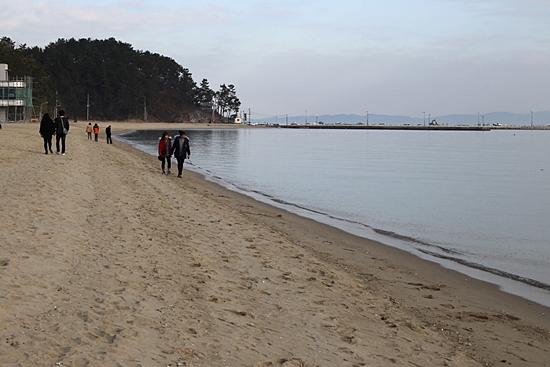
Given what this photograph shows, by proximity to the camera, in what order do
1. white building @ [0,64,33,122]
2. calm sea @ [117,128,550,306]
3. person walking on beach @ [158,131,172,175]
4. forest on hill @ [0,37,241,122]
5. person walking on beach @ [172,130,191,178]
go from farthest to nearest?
forest on hill @ [0,37,241,122] < white building @ [0,64,33,122] < person walking on beach @ [158,131,172,175] < person walking on beach @ [172,130,191,178] < calm sea @ [117,128,550,306]

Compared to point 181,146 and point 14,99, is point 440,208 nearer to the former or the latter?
point 181,146

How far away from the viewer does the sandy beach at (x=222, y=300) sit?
520 cm

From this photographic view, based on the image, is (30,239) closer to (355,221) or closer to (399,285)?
(399,285)

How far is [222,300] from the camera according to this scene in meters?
6.71

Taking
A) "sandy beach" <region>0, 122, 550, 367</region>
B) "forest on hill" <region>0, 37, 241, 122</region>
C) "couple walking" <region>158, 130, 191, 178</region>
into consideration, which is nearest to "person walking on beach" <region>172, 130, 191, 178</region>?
"couple walking" <region>158, 130, 191, 178</region>

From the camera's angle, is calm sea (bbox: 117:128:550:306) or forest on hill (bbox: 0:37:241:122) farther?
forest on hill (bbox: 0:37:241:122)

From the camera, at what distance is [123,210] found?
1212cm

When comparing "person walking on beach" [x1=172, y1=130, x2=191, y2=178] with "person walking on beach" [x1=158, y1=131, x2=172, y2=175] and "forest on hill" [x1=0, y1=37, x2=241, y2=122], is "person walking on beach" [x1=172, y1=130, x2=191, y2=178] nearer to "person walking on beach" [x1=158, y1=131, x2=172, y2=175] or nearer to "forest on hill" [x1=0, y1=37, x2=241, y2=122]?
"person walking on beach" [x1=158, y1=131, x2=172, y2=175]

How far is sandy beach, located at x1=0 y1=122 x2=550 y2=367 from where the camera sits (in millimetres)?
5199

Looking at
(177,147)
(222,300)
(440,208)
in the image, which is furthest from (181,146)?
(222,300)

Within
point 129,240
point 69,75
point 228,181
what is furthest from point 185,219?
point 69,75

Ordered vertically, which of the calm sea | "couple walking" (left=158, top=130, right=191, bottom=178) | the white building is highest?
the white building

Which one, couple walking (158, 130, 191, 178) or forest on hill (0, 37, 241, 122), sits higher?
forest on hill (0, 37, 241, 122)

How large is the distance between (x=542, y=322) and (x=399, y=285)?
2090 mm
